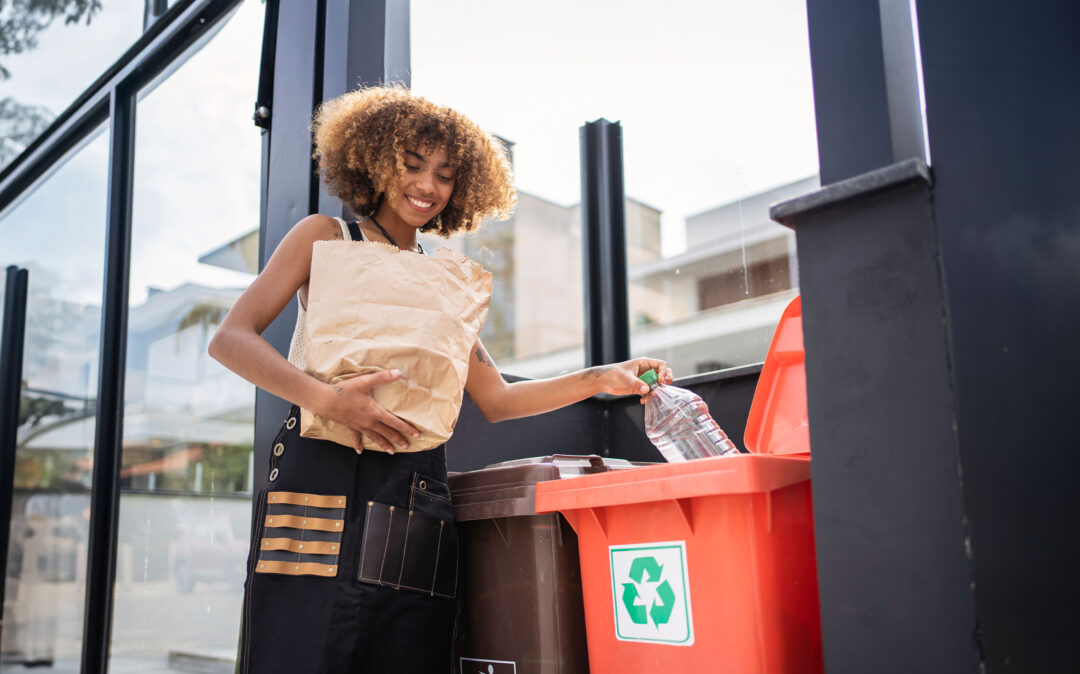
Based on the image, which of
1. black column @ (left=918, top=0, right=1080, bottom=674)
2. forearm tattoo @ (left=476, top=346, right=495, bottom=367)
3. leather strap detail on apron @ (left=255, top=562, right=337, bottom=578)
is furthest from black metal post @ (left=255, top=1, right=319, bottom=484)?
black column @ (left=918, top=0, right=1080, bottom=674)

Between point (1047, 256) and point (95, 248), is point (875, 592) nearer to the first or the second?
point (1047, 256)

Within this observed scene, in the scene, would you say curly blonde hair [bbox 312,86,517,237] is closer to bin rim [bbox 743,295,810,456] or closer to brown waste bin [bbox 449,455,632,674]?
brown waste bin [bbox 449,455,632,674]

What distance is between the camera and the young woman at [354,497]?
5.70ft

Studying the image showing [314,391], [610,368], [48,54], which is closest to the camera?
[314,391]

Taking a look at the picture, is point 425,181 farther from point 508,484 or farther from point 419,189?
point 508,484

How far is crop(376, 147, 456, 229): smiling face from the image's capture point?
6.56 feet

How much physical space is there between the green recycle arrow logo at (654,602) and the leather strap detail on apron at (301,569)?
60 cm

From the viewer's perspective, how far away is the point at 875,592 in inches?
49.3

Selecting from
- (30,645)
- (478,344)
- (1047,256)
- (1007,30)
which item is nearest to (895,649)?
(1047,256)

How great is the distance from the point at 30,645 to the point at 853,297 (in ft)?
15.8

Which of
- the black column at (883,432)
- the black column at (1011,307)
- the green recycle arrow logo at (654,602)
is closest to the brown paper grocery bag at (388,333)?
the green recycle arrow logo at (654,602)

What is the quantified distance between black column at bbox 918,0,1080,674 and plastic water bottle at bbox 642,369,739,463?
3.87 feet

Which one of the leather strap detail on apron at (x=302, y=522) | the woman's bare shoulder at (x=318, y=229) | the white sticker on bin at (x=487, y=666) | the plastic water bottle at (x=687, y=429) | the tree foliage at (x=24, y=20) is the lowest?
the white sticker on bin at (x=487, y=666)

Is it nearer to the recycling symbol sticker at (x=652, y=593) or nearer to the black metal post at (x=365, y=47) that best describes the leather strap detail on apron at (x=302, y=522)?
the recycling symbol sticker at (x=652, y=593)
